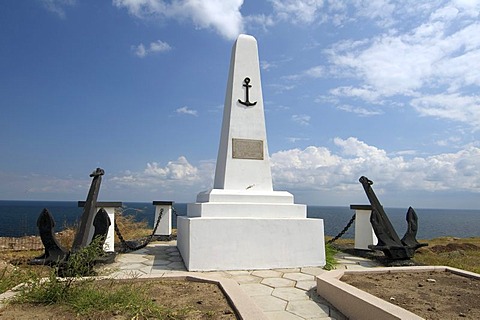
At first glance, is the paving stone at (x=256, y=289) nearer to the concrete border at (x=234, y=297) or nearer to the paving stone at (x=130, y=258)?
the concrete border at (x=234, y=297)

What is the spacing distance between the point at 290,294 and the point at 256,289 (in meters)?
0.45

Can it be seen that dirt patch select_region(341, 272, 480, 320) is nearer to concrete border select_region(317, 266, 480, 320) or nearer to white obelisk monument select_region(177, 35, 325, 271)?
concrete border select_region(317, 266, 480, 320)

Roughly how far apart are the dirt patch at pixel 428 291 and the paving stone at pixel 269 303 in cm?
93

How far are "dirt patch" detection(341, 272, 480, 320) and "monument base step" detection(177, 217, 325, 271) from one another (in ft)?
4.86

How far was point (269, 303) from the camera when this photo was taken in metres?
3.58

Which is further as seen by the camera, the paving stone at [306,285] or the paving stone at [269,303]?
the paving stone at [306,285]

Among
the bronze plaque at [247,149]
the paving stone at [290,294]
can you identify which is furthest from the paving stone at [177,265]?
the bronze plaque at [247,149]

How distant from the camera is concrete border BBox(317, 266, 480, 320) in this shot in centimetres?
266

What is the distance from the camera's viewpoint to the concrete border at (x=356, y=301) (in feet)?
8.74

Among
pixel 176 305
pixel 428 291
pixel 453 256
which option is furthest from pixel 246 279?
pixel 453 256

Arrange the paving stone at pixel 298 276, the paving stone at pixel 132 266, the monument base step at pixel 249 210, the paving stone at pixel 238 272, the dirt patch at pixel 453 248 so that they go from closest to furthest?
the paving stone at pixel 298 276 → the paving stone at pixel 238 272 → the paving stone at pixel 132 266 → the monument base step at pixel 249 210 → the dirt patch at pixel 453 248

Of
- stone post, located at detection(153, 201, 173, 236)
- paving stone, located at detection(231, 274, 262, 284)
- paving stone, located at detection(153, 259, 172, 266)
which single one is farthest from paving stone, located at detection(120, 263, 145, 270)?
stone post, located at detection(153, 201, 173, 236)

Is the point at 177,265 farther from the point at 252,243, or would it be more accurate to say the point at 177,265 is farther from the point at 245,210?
the point at 245,210

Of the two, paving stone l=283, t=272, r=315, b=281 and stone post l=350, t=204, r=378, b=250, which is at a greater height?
stone post l=350, t=204, r=378, b=250
